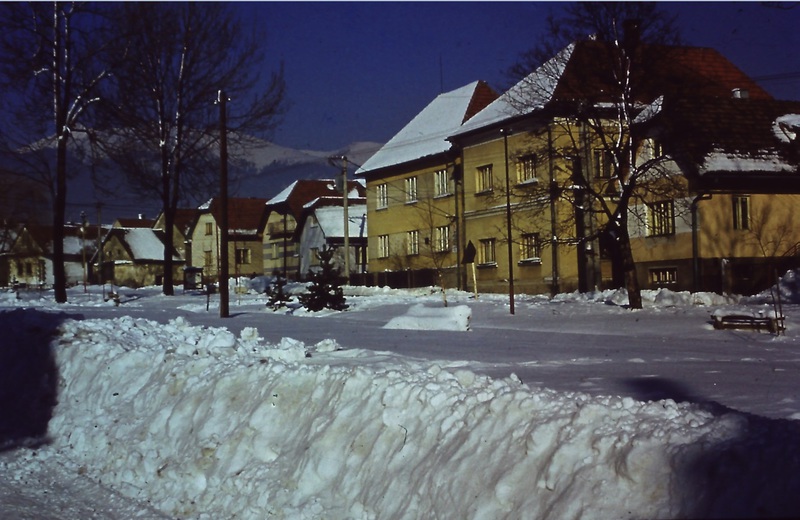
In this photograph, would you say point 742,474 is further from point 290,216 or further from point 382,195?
point 290,216

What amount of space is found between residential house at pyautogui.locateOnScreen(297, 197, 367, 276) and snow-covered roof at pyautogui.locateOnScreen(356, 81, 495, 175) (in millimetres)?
11802

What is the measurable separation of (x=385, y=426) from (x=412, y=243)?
43159 mm

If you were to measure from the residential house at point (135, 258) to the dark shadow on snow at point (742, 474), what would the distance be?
90815mm

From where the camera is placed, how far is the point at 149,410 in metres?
10.4

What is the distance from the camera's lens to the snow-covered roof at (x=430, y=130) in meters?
48.5

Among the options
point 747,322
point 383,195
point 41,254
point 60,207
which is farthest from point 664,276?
point 41,254

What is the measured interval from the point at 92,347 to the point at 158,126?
2707cm

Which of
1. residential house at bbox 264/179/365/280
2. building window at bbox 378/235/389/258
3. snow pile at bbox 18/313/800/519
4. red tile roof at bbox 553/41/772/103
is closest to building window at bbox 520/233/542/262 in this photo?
red tile roof at bbox 553/41/772/103

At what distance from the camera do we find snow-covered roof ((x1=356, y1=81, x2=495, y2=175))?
48.5 metres

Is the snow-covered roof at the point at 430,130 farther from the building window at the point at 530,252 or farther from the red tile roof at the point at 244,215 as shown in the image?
the red tile roof at the point at 244,215

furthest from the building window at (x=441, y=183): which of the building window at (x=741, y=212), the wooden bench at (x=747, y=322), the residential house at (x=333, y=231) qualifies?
the wooden bench at (x=747, y=322)

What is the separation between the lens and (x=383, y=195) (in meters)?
53.1

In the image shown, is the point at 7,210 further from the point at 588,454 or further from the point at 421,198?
the point at 588,454

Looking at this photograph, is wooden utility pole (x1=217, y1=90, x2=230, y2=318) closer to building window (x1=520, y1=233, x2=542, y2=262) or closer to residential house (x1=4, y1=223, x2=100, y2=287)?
building window (x1=520, y1=233, x2=542, y2=262)
